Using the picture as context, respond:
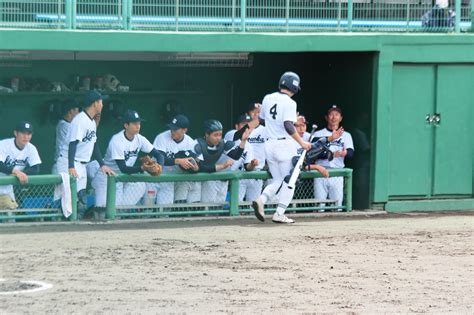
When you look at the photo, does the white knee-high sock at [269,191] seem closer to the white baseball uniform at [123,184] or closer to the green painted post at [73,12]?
the white baseball uniform at [123,184]

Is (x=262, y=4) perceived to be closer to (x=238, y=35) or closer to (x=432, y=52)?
(x=238, y=35)

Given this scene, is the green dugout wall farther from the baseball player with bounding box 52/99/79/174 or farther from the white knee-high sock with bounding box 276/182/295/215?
the white knee-high sock with bounding box 276/182/295/215

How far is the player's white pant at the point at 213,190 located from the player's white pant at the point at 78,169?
53.7 inches

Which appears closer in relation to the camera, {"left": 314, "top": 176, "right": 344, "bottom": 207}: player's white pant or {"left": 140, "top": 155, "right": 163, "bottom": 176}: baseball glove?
{"left": 140, "top": 155, "right": 163, "bottom": 176}: baseball glove

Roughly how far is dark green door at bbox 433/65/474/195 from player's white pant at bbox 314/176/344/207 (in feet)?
4.73

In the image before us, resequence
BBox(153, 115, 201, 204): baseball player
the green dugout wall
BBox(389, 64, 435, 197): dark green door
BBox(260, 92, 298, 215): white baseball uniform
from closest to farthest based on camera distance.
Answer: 1. BBox(260, 92, 298, 215): white baseball uniform
2. BBox(153, 115, 201, 204): baseball player
3. the green dugout wall
4. BBox(389, 64, 435, 197): dark green door

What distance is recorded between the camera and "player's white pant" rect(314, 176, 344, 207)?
1392 centimetres

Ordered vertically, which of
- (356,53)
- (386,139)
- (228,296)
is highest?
(356,53)

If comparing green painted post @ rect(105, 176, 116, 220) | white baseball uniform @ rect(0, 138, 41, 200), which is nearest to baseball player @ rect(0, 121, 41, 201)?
white baseball uniform @ rect(0, 138, 41, 200)

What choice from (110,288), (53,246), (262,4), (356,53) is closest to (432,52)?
(356,53)

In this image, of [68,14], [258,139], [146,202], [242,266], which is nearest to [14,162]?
[146,202]

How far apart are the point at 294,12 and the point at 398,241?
374 cm

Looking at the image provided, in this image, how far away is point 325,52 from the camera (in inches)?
603

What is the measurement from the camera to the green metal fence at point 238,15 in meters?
12.9
